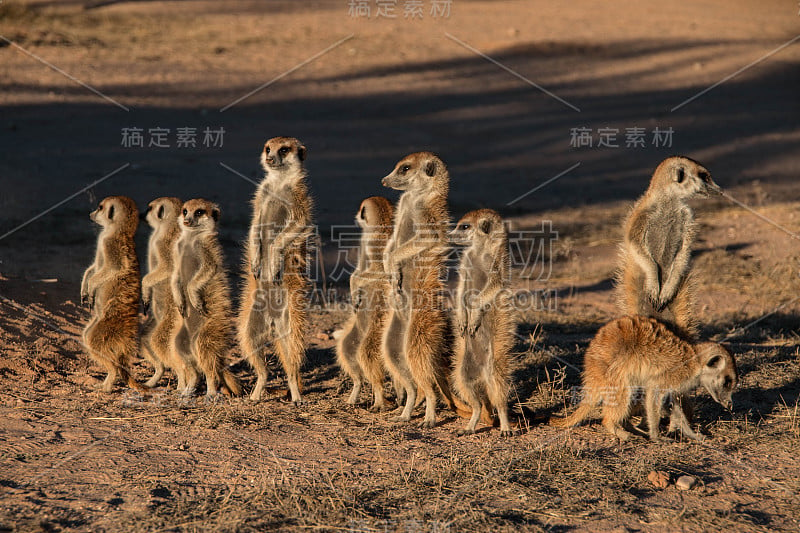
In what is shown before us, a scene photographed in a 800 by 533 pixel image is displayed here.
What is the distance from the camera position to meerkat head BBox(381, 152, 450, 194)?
6.27 metres

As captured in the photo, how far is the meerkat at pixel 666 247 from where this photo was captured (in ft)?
20.2

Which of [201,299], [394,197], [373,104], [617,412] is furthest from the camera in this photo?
[373,104]

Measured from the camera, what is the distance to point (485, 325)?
233 inches

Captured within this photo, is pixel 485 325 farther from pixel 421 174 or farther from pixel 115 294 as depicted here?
pixel 115 294

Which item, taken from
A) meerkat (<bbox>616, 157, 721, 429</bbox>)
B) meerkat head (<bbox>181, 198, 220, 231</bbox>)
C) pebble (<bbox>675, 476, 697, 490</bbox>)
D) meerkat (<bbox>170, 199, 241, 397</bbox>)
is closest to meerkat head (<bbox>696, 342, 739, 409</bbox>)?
meerkat (<bbox>616, 157, 721, 429</bbox>)

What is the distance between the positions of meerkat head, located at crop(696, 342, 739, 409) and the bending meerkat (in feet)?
5.56

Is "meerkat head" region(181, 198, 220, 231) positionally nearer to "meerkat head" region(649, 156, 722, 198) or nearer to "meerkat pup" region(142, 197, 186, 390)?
"meerkat pup" region(142, 197, 186, 390)

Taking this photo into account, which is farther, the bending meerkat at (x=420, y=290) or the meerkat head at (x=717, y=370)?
the bending meerkat at (x=420, y=290)

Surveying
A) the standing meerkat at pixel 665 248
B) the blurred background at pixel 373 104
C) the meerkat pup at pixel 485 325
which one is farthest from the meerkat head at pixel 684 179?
the blurred background at pixel 373 104

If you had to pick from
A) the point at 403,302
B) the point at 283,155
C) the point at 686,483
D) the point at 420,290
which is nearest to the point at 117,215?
the point at 283,155

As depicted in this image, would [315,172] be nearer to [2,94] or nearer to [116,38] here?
[2,94]

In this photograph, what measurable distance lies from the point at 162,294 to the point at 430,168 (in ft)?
7.68

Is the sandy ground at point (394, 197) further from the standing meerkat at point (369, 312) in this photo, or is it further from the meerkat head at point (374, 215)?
the meerkat head at point (374, 215)

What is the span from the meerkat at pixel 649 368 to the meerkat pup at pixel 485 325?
62 cm
